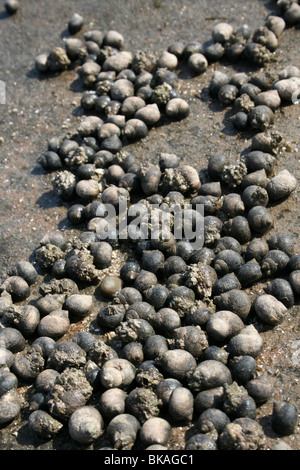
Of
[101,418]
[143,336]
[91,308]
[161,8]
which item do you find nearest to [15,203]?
[91,308]

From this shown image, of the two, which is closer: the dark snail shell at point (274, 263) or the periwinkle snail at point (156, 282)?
the periwinkle snail at point (156, 282)

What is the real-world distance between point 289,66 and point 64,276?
338cm

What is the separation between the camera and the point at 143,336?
3908 mm

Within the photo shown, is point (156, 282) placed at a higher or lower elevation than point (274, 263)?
lower

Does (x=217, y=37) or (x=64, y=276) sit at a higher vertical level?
(x=217, y=37)

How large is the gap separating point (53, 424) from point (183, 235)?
1846mm

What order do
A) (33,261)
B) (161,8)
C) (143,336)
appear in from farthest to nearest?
(161,8) < (33,261) < (143,336)

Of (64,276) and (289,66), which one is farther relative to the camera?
(289,66)

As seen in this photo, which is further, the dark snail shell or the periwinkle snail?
the dark snail shell
